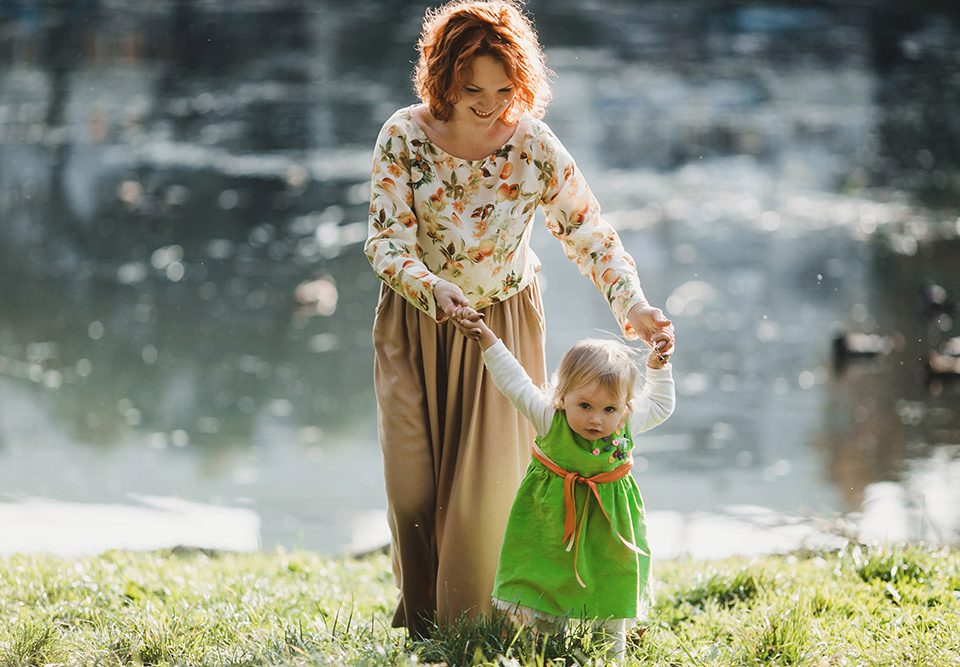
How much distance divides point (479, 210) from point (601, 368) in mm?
593

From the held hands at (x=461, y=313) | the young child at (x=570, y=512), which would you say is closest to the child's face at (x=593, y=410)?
the young child at (x=570, y=512)

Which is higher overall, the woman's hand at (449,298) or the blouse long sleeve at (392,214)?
the blouse long sleeve at (392,214)

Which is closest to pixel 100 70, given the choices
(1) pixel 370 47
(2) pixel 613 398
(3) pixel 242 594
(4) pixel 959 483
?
(1) pixel 370 47

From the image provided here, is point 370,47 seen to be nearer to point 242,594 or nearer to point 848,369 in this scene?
point 848,369

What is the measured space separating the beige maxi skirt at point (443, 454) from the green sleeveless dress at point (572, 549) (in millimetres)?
247

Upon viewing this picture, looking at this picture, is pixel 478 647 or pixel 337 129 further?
pixel 337 129

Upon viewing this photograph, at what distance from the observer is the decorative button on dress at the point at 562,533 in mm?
3113

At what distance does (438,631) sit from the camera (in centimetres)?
327

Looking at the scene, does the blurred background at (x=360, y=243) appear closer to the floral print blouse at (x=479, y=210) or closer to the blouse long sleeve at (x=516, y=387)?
the floral print blouse at (x=479, y=210)

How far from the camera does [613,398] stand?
305 cm

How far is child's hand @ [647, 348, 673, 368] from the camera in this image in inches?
124

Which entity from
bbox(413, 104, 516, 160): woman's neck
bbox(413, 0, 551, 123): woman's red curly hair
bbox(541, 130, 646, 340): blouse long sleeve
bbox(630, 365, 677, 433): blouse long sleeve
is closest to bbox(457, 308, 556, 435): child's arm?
bbox(630, 365, 677, 433): blouse long sleeve

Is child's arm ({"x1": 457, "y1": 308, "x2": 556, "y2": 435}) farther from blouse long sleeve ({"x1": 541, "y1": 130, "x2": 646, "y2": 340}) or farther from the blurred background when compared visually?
the blurred background

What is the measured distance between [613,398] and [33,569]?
2248 mm
